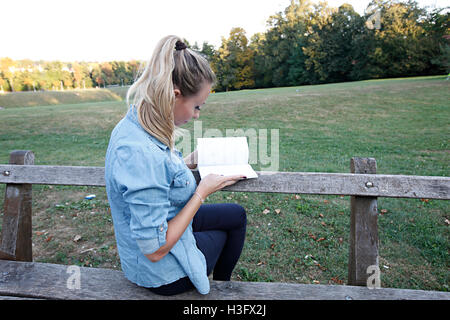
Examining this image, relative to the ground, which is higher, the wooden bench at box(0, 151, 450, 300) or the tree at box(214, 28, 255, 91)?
the tree at box(214, 28, 255, 91)

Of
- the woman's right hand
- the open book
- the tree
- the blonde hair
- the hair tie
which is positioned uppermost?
the tree

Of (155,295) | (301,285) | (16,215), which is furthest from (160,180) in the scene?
(16,215)

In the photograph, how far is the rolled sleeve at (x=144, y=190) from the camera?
125cm

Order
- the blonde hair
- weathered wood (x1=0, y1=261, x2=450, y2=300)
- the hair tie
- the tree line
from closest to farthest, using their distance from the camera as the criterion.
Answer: the blonde hair < the hair tie < weathered wood (x1=0, y1=261, x2=450, y2=300) < the tree line

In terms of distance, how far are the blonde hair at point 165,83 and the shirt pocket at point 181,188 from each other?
154mm

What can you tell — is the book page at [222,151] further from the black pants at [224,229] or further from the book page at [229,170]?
the black pants at [224,229]

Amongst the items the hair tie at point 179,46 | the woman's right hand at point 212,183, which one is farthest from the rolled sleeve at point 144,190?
the hair tie at point 179,46

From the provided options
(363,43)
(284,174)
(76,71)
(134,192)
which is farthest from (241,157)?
(76,71)

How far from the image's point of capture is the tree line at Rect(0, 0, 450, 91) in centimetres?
3769

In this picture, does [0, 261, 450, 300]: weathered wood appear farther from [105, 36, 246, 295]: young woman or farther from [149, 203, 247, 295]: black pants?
[149, 203, 247, 295]: black pants

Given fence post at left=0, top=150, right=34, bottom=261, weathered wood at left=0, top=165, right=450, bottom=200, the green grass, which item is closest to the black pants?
weathered wood at left=0, top=165, right=450, bottom=200

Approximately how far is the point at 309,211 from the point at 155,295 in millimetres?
3434

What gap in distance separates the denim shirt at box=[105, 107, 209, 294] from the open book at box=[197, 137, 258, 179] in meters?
0.26

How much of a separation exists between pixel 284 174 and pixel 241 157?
0.31 m
